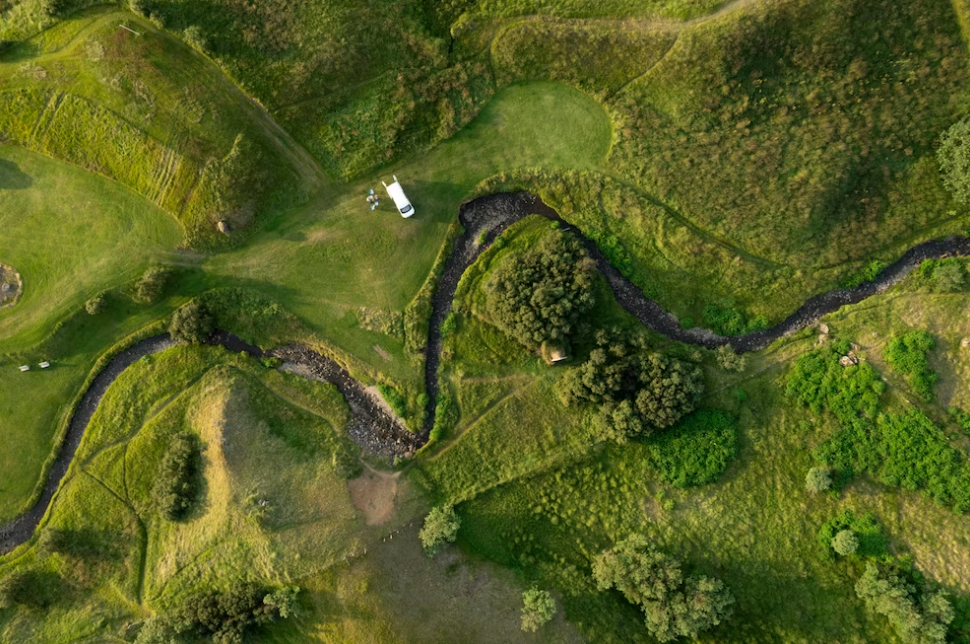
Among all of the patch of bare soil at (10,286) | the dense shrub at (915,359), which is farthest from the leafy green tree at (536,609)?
the patch of bare soil at (10,286)

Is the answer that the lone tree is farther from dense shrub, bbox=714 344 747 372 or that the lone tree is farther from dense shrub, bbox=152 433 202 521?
dense shrub, bbox=714 344 747 372

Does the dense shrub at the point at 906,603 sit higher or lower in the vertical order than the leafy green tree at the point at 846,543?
lower

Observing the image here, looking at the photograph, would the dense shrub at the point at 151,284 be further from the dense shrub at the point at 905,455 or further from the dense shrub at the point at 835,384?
the dense shrub at the point at 905,455

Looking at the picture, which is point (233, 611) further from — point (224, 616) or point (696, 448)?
point (696, 448)

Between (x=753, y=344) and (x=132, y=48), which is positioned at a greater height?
(x=132, y=48)

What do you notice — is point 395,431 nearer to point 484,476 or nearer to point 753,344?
point 484,476

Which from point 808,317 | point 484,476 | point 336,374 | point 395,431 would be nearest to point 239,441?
point 336,374
